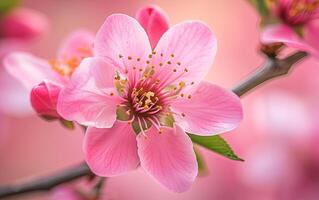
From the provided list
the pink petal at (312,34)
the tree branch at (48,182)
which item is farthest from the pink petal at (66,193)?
the pink petal at (312,34)

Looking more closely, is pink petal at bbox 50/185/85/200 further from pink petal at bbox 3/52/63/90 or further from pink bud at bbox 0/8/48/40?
pink bud at bbox 0/8/48/40

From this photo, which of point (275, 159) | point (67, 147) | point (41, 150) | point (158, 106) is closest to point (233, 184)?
point (275, 159)

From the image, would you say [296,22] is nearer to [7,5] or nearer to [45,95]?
[45,95]

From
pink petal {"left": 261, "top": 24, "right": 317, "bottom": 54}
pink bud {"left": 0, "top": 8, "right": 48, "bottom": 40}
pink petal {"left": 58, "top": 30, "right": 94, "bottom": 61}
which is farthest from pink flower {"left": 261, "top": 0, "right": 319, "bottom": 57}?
pink bud {"left": 0, "top": 8, "right": 48, "bottom": 40}

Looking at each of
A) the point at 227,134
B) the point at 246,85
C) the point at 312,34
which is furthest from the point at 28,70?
the point at 227,134

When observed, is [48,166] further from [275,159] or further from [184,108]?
[184,108]

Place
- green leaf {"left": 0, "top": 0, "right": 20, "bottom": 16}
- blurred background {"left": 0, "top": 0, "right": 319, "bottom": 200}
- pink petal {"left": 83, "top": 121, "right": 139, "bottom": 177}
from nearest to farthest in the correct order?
1. pink petal {"left": 83, "top": 121, "right": 139, "bottom": 177}
2. green leaf {"left": 0, "top": 0, "right": 20, "bottom": 16}
3. blurred background {"left": 0, "top": 0, "right": 319, "bottom": 200}
